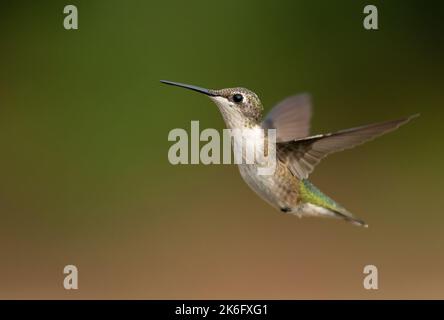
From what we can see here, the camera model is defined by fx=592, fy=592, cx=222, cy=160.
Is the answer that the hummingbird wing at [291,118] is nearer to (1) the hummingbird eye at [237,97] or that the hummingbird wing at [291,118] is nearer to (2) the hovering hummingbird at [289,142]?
(2) the hovering hummingbird at [289,142]

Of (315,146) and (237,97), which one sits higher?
(237,97)

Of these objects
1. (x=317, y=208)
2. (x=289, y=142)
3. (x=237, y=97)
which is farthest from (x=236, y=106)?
Result: (x=317, y=208)

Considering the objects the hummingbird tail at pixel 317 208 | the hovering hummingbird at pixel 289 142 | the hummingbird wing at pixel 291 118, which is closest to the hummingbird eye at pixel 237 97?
the hovering hummingbird at pixel 289 142

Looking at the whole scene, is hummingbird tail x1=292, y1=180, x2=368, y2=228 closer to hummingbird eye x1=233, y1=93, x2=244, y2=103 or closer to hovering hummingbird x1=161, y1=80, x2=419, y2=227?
hovering hummingbird x1=161, y1=80, x2=419, y2=227

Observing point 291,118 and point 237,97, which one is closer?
point 237,97

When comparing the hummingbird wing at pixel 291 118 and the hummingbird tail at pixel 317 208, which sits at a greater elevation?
the hummingbird wing at pixel 291 118

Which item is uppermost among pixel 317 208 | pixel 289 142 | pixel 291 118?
pixel 291 118

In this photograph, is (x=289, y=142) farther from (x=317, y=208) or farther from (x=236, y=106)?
(x=317, y=208)
